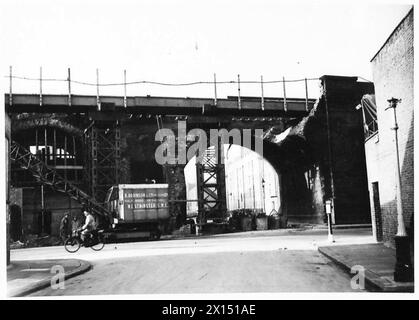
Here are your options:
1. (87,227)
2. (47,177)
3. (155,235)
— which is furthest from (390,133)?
(47,177)

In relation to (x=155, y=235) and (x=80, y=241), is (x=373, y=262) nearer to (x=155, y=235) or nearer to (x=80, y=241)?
(x=80, y=241)

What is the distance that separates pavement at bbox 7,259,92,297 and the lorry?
24.2ft

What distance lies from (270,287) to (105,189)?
1626 centimetres

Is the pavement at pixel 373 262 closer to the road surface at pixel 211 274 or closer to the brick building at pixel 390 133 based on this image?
the road surface at pixel 211 274

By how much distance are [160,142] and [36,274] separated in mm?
15783

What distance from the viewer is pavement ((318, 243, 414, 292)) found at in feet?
25.8

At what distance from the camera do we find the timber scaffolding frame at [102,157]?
74.4 feet

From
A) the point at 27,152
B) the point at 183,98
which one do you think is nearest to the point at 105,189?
the point at 27,152

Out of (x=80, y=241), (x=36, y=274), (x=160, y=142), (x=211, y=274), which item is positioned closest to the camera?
(x=211, y=274)

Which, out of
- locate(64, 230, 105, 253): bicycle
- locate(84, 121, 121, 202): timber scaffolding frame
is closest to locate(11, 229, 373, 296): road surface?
locate(64, 230, 105, 253): bicycle

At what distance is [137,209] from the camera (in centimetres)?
2112

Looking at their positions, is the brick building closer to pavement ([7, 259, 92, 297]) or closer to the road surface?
the road surface

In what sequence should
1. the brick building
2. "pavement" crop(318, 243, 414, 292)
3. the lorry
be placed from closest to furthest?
"pavement" crop(318, 243, 414, 292) → the brick building → the lorry

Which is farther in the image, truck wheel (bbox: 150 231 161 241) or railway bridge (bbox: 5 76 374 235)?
railway bridge (bbox: 5 76 374 235)
